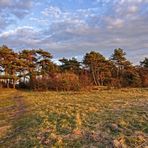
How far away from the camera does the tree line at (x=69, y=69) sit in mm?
54438

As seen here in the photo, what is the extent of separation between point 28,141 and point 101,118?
372 cm

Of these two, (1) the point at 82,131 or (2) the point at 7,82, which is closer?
(1) the point at 82,131

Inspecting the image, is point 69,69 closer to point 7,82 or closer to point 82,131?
point 7,82

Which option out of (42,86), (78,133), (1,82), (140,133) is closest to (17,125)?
(78,133)

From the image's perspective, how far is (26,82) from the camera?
5812 cm

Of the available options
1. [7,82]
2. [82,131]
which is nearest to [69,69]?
[7,82]

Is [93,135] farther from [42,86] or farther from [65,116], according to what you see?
[42,86]

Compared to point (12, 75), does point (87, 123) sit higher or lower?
lower

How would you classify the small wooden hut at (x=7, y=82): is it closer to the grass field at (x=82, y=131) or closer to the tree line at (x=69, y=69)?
the tree line at (x=69, y=69)

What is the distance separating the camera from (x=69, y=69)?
61.0 meters

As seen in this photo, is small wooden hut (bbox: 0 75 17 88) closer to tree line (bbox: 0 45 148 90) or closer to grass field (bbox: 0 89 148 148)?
tree line (bbox: 0 45 148 90)

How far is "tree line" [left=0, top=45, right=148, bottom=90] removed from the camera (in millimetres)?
54438

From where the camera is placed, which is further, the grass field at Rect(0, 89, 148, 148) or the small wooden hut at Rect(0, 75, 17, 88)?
the small wooden hut at Rect(0, 75, 17, 88)

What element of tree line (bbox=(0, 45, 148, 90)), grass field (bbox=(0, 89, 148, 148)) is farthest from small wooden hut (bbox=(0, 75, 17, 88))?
grass field (bbox=(0, 89, 148, 148))
